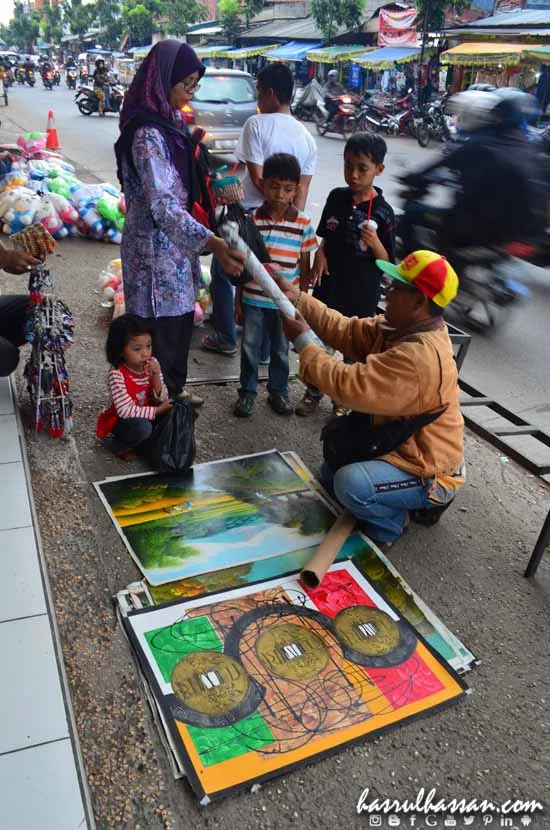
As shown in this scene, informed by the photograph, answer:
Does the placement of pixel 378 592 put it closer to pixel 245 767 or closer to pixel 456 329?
pixel 245 767

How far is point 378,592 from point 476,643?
0.35 metres

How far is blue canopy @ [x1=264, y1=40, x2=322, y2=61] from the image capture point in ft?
88.1

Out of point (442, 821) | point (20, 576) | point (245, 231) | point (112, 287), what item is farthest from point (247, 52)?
point (442, 821)

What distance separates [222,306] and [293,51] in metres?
27.8

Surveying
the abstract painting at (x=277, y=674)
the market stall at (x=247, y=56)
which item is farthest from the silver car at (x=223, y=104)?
the market stall at (x=247, y=56)

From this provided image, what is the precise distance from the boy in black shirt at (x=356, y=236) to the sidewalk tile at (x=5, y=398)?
5.01 feet

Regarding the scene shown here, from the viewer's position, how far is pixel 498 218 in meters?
2.45

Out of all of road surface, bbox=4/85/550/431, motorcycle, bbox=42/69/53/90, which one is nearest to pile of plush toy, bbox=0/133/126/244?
road surface, bbox=4/85/550/431

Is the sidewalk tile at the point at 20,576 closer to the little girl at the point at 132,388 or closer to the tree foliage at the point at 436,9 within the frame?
the little girl at the point at 132,388

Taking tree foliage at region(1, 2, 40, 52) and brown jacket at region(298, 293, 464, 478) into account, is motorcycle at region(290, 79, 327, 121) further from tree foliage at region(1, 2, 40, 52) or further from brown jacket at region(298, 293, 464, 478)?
tree foliage at region(1, 2, 40, 52)

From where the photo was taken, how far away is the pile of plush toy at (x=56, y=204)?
5.61 m

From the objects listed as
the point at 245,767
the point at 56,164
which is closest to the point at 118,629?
the point at 245,767

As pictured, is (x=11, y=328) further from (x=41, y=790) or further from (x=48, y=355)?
(x=41, y=790)

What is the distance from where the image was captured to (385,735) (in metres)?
1.73
